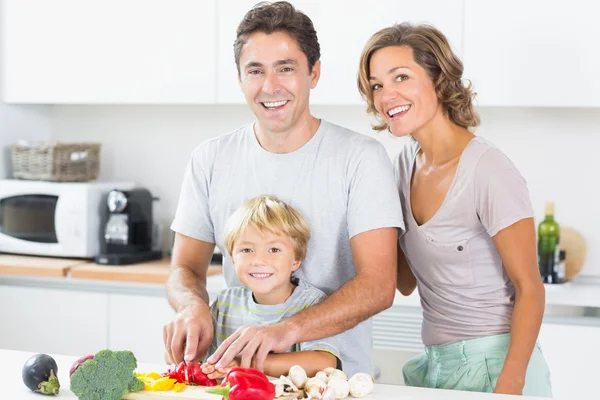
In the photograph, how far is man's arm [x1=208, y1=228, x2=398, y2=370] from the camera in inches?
66.3

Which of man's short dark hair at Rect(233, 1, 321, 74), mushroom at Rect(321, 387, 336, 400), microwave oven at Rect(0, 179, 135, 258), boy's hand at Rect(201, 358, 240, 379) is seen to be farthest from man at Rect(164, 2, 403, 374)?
microwave oven at Rect(0, 179, 135, 258)

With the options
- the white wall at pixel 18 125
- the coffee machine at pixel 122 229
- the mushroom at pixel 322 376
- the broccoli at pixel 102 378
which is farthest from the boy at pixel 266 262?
the white wall at pixel 18 125

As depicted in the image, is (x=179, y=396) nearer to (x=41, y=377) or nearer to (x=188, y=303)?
(x=41, y=377)

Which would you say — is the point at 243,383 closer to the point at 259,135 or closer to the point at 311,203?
the point at 311,203

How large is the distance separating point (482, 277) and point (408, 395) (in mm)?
512

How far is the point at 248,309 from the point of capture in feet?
6.46

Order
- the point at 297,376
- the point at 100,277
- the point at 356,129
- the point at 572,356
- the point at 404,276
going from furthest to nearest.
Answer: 1. the point at 356,129
2. the point at 100,277
3. the point at 572,356
4. the point at 404,276
5. the point at 297,376

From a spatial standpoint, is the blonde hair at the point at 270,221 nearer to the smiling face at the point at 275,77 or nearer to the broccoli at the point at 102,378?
the smiling face at the point at 275,77

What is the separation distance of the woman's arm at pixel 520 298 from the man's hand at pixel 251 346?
0.53 meters

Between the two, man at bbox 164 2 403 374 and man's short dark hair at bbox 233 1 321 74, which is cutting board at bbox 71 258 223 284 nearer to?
man at bbox 164 2 403 374

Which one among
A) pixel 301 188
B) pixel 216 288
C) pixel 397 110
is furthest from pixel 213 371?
pixel 216 288

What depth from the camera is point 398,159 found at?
88.3 inches

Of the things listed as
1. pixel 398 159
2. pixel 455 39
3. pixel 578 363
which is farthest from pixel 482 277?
pixel 455 39

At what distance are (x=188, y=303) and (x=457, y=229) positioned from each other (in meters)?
0.66
